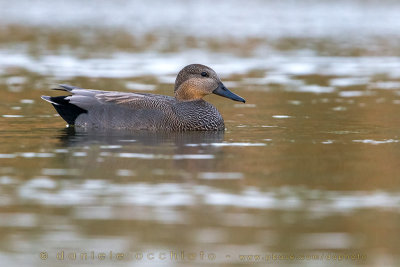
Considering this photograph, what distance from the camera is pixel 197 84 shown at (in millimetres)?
14430

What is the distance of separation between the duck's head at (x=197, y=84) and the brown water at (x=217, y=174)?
0.64 m

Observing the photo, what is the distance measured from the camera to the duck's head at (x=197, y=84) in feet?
47.4

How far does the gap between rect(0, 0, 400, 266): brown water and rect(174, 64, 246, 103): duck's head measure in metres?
0.64

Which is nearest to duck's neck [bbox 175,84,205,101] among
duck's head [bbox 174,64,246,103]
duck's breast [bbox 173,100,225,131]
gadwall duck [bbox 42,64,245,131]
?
duck's head [bbox 174,64,246,103]

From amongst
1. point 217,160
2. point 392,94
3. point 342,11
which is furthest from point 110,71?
point 342,11

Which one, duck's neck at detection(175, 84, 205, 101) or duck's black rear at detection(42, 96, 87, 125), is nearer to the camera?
duck's black rear at detection(42, 96, 87, 125)

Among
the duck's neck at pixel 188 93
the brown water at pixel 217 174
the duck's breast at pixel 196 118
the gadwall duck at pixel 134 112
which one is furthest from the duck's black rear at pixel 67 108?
the duck's neck at pixel 188 93

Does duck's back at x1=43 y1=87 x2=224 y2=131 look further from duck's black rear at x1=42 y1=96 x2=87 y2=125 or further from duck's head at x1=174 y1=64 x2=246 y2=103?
duck's head at x1=174 y1=64 x2=246 y2=103

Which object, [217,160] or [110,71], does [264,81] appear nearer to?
[110,71]

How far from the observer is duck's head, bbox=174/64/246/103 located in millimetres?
14438

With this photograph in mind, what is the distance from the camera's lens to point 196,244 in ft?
23.7

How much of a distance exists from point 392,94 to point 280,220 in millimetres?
11454

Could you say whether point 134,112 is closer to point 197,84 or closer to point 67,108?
point 67,108

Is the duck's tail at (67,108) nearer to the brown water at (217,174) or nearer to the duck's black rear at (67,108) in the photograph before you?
the duck's black rear at (67,108)
